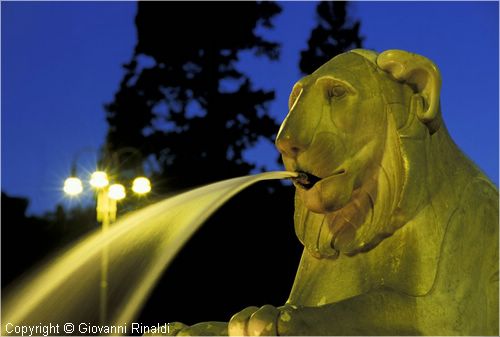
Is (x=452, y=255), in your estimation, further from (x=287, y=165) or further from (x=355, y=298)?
(x=287, y=165)

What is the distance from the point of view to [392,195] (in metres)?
6.18

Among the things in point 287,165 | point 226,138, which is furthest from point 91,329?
point 226,138

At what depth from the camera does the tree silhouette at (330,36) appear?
2709cm

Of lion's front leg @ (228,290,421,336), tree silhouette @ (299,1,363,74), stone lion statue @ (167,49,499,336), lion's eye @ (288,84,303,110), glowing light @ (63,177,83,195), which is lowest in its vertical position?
lion's front leg @ (228,290,421,336)

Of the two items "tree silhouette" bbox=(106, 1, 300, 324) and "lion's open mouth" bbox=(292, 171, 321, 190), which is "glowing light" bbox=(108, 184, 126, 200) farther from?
"lion's open mouth" bbox=(292, 171, 321, 190)

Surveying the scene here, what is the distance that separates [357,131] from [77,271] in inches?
131

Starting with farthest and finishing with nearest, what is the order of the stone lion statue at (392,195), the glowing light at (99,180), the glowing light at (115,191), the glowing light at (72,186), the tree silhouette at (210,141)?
the tree silhouette at (210,141)
the glowing light at (72,186)
the glowing light at (115,191)
the glowing light at (99,180)
the stone lion statue at (392,195)

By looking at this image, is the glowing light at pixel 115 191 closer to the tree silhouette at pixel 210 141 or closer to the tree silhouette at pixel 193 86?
the tree silhouette at pixel 210 141

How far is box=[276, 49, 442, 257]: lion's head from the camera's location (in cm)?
622

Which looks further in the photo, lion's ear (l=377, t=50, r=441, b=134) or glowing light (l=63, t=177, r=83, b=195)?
glowing light (l=63, t=177, r=83, b=195)

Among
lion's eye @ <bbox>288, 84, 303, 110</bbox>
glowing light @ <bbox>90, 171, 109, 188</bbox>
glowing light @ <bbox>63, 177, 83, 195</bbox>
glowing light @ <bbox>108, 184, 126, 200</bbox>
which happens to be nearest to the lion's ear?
lion's eye @ <bbox>288, 84, 303, 110</bbox>

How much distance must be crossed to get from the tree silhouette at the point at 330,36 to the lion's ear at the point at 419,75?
20348 mm

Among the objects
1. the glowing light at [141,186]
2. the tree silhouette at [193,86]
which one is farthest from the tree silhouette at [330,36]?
the glowing light at [141,186]

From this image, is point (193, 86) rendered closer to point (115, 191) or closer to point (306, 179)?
point (115, 191)
